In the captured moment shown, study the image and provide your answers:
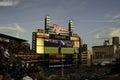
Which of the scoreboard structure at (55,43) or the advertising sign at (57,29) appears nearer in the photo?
the scoreboard structure at (55,43)

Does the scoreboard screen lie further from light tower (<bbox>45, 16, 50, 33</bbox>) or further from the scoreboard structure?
light tower (<bbox>45, 16, 50, 33</bbox>)

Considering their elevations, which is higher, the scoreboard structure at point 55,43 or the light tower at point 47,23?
the light tower at point 47,23

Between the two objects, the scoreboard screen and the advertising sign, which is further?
the advertising sign

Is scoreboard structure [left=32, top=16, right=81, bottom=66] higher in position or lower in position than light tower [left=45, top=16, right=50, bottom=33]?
lower

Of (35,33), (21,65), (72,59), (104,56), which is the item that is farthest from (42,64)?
(104,56)

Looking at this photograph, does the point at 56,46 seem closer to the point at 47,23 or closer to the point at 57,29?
the point at 57,29

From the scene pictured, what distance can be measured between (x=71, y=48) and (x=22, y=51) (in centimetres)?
2177

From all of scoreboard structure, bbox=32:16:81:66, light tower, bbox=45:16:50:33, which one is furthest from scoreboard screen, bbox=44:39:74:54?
light tower, bbox=45:16:50:33

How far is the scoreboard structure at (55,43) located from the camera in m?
60.6

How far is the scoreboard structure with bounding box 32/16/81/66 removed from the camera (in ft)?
199

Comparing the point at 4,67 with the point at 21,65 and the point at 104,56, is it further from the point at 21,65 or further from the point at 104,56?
the point at 104,56

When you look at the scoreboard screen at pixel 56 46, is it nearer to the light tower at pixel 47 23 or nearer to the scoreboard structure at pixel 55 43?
the scoreboard structure at pixel 55 43

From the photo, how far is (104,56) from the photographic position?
115m

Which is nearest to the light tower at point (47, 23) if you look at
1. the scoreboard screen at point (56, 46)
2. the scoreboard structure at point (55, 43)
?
the scoreboard structure at point (55, 43)
